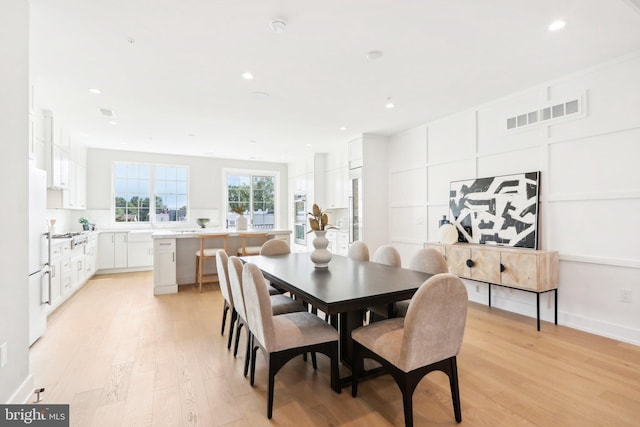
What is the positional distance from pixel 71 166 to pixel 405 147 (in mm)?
6029

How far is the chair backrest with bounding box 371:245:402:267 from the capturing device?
10.5 feet

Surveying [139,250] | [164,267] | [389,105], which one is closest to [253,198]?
[139,250]

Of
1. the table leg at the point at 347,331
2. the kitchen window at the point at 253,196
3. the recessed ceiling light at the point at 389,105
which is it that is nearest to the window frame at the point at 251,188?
the kitchen window at the point at 253,196

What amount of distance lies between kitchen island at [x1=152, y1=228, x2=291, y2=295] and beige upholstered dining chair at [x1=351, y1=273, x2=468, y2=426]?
4065mm

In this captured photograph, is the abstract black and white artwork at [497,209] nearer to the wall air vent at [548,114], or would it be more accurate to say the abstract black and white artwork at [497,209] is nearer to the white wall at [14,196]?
the wall air vent at [548,114]

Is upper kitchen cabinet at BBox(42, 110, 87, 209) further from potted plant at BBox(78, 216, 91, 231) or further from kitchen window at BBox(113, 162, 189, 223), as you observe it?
kitchen window at BBox(113, 162, 189, 223)

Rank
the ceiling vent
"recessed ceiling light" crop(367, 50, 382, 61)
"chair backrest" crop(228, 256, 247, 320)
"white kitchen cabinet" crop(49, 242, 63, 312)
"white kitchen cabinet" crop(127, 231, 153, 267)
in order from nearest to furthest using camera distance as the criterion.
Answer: "chair backrest" crop(228, 256, 247, 320)
"recessed ceiling light" crop(367, 50, 382, 61)
"white kitchen cabinet" crop(49, 242, 63, 312)
the ceiling vent
"white kitchen cabinet" crop(127, 231, 153, 267)

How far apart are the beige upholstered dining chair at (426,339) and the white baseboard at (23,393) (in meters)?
2.20

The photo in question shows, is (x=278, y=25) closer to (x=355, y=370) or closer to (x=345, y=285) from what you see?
(x=345, y=285)

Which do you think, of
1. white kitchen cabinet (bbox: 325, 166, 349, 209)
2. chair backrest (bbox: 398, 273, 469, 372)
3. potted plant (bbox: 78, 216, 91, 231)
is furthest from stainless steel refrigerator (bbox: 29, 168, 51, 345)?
white kitchen cabinet (bbox: 325, 166, 349, 209)

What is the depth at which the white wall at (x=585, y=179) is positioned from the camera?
303 centimetres

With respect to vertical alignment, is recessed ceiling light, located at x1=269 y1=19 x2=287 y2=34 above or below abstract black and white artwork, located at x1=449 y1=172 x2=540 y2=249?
above

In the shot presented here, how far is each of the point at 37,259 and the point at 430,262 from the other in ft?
11.6

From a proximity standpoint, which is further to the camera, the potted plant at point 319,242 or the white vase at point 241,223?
the white vase at point 241,223
